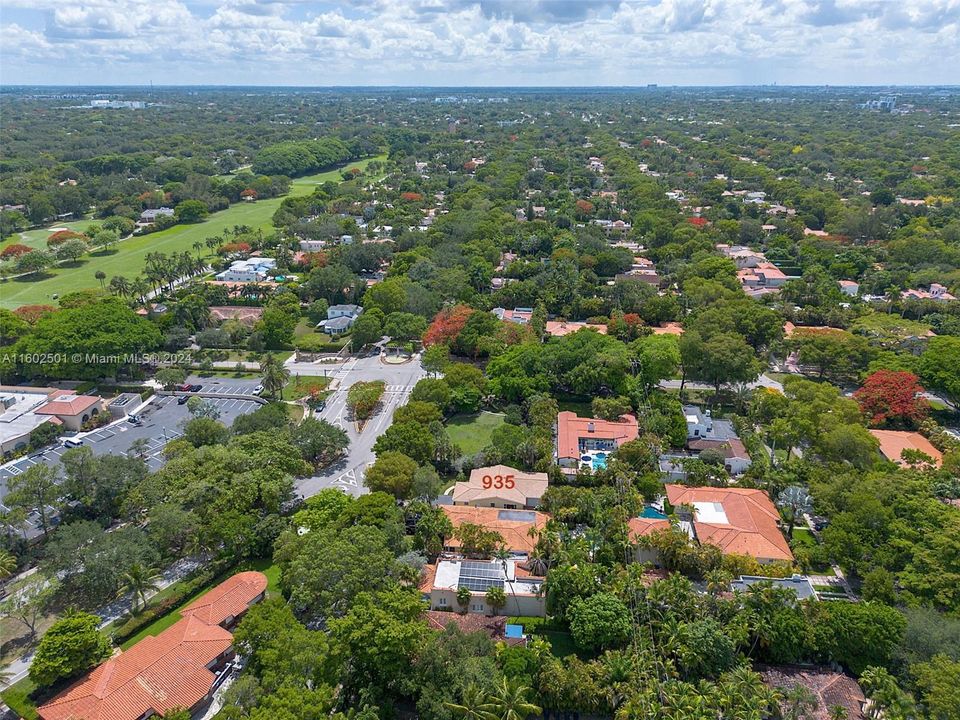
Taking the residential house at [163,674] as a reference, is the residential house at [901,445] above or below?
above

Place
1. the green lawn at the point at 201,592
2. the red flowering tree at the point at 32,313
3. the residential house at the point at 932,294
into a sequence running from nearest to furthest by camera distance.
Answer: the green lawn at the point at 201,592 → the red flowering tree at the point at 32,313 → the residential house at the point at 932,294

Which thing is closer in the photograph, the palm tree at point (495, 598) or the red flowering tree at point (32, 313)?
the palm tree at point (495, 598)

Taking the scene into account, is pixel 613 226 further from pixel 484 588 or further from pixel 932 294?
pixel 484 588

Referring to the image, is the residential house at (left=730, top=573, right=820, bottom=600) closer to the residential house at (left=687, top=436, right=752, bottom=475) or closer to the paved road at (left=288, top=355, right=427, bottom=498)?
the residential house at (left=687, top=436, right=752, bottom=475)

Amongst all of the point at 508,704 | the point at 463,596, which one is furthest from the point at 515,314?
the point at 508,704

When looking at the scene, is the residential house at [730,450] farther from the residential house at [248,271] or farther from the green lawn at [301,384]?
the residential house at [248,271]

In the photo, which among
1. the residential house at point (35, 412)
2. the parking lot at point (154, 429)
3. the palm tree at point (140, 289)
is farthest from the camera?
the palm tree at point (140, 289)

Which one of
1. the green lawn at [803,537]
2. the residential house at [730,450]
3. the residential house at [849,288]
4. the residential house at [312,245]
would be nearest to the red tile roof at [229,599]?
the green lawn at [803,537]
